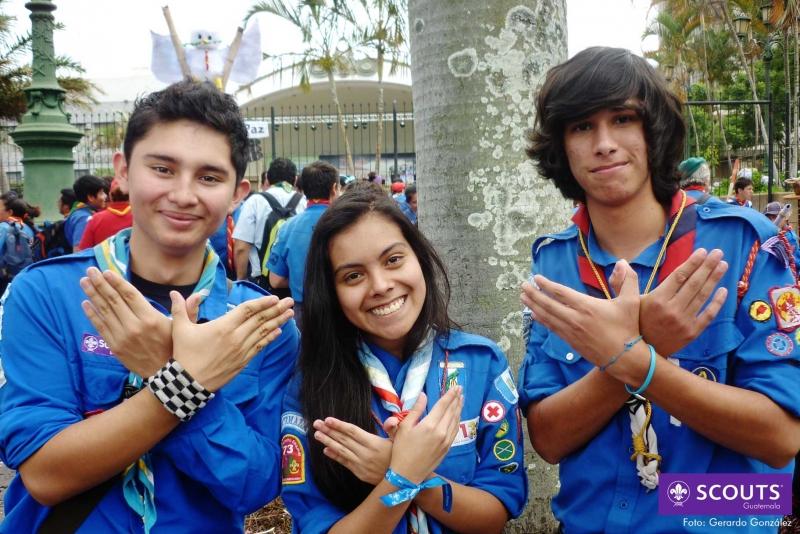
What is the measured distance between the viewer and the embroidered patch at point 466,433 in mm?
2066

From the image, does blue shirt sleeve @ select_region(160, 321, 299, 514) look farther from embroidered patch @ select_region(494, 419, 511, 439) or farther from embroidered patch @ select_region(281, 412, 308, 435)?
embroidered patch @ select_region(494, 419, 511, 439)

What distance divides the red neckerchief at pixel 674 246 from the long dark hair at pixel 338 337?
50cm

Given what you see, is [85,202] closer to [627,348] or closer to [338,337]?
[338,337]

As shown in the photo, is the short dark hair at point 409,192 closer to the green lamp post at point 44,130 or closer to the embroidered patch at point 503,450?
the green lamp post at point 44,130

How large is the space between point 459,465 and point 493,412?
20 cm

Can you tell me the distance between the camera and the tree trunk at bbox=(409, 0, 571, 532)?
10.00 ft

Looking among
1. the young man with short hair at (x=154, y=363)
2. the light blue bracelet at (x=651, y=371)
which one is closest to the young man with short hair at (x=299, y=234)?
the young man with short hair at (x=154, y=363)

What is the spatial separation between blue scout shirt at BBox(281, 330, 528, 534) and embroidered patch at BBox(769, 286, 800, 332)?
31.5 inches

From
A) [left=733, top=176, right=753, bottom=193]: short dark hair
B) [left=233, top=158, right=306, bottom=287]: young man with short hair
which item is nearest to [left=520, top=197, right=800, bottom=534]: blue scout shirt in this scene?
[left=233, top=158, right=306, bottom=287]: young man with short hair

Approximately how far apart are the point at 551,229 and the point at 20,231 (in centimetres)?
750

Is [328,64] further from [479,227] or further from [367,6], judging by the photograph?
[479,227]

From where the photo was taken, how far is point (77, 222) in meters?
7.42

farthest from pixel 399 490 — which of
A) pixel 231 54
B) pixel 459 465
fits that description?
pixel 231 54

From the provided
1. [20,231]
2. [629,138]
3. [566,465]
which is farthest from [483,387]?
[20,231]
